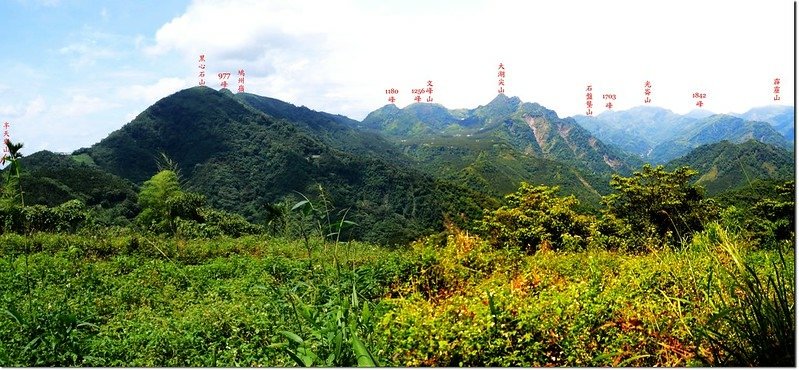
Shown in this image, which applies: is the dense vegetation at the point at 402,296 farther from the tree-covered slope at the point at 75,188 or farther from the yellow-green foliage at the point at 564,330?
the tree-covered slope at the point at 75,188

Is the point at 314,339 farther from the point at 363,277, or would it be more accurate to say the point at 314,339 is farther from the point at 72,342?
the point at 363,277

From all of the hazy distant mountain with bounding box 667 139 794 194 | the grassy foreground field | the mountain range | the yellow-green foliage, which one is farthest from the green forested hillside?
the yellow-green foliage

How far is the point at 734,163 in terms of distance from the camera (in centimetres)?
8900

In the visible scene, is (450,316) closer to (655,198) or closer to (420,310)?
(420,310)

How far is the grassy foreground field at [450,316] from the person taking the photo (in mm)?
2230

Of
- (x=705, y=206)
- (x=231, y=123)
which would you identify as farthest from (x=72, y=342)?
(x=231, y=123)

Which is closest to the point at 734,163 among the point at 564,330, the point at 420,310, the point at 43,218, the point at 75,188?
the point at 75,188

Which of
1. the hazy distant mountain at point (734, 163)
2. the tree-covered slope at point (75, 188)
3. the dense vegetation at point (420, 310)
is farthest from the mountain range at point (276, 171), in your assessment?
the dense vegetation at point (420, 310)

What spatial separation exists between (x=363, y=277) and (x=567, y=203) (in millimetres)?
12936

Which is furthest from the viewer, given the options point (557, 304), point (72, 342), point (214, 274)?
point (214, 274)

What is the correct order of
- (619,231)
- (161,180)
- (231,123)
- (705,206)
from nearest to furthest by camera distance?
(619,231) → (705,206) → (161,180) → (231,123)

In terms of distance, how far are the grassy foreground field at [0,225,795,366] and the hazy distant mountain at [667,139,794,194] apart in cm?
9935

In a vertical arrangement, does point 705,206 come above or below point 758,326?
below

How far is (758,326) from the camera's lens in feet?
6.95
